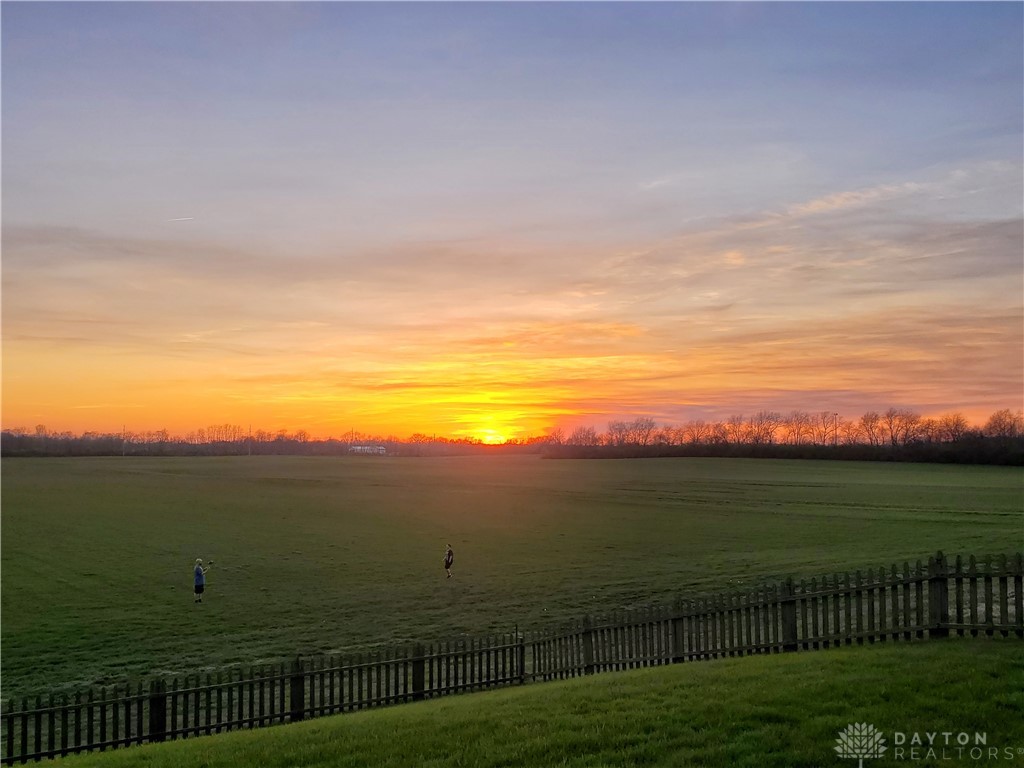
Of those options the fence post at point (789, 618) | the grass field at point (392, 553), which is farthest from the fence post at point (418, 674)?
the grass field at point (392, 553)

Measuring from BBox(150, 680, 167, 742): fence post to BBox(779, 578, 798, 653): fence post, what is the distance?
34.2 feet

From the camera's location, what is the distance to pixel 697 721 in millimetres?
8922

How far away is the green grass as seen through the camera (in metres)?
8.12

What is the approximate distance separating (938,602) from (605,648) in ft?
20.6

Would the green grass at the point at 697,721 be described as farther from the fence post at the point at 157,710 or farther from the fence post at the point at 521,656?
the fence post at the point at 521,656

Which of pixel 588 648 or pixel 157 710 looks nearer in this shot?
pixel 157 710

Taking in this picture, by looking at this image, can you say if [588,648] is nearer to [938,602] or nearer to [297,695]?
[297,695]

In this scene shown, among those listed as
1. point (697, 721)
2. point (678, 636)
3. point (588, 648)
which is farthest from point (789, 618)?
point (697, 721)

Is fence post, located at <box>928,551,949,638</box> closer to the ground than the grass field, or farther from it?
farther from it

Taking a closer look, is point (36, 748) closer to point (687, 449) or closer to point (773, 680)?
point (773, 680)

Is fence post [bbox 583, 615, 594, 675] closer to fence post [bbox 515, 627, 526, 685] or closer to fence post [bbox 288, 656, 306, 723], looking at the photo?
fence post [bbox 515, 627, 526, 685]

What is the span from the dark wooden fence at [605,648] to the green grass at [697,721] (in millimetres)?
912

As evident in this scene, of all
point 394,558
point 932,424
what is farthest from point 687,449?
point 394,558
